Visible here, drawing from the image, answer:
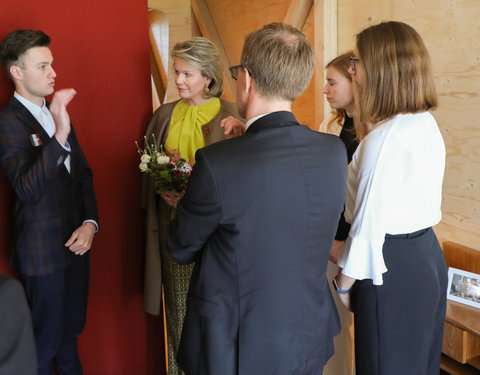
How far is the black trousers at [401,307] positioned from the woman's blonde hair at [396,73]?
493mm

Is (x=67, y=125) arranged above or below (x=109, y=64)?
below

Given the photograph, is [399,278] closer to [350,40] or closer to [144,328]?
[144,328]

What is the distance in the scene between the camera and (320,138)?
60.8 inches

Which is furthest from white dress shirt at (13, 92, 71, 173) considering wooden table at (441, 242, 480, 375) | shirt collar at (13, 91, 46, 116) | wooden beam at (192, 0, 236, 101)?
wooden beam at (192, 0, 236, 101)

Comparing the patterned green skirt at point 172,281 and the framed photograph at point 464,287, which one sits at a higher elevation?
the patterned green skirt at point 172,281

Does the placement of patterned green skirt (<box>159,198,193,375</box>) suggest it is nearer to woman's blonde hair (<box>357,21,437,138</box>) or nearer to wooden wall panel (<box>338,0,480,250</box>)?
woman's blonde hair (<box>357,21,437,138</box>)

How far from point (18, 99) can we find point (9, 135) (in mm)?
158

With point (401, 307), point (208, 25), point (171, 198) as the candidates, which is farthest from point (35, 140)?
point (208, 25)

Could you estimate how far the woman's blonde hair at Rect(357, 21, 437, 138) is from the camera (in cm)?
184

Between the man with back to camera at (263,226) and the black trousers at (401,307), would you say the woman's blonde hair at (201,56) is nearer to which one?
the man with back to camera at (263,226)

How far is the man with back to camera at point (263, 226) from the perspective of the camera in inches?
56.1

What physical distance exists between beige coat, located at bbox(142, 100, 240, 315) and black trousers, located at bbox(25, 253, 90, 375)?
373mm

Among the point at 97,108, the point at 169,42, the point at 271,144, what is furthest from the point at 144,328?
the point at 169,42

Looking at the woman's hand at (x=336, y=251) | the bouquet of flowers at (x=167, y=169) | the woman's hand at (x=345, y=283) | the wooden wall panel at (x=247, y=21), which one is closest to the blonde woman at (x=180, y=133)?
the bouquet of flowers at (x=167, y=169)
